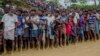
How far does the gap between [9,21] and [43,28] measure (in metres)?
1.85

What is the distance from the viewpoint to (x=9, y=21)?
12633mm

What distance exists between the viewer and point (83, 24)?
1608 centimetres

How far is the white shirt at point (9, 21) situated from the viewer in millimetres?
12586

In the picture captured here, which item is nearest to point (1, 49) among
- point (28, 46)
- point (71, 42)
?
point (28, 46)

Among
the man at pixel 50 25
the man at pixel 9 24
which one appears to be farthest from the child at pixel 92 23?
the man at pixel 9 24

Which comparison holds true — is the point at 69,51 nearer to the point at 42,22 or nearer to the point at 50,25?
the point at 50,25

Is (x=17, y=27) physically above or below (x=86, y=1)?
below

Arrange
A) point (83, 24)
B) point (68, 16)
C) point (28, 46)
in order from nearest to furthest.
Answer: point (28, 46) → point (68, 16) → point (83, 24)

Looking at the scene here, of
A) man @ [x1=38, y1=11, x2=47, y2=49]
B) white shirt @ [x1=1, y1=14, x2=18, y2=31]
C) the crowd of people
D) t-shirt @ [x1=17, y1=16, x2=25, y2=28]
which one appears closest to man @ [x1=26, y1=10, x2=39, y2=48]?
the crowd of people

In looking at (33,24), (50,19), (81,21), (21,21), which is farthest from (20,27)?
(81,21)

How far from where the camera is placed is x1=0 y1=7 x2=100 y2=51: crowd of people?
41.8 ft

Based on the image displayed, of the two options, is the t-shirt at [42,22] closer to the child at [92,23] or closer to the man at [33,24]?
the man at [33,24]

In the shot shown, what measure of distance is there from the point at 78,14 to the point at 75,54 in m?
3.56

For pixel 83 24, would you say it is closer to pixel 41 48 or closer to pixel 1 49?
pixel 41 48
